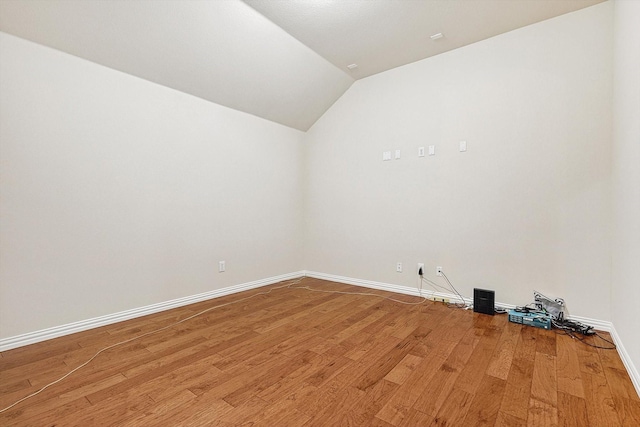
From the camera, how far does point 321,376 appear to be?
1746mm

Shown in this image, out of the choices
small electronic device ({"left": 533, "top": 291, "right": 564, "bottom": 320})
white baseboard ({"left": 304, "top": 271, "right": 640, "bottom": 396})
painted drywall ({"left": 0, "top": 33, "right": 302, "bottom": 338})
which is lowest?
white baseboard ({"left": 304, "top": 271, "right": 640, "bottom": 396})

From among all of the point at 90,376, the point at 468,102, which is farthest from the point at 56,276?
the point at 468,102

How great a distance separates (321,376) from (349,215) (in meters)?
2.58

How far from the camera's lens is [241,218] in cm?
376

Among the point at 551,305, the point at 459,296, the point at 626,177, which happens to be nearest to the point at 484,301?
the point at 459,296

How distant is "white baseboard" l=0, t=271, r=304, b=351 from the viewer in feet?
7.13

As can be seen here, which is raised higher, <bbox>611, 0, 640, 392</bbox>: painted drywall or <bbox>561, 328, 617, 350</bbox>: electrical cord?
<bbox>611, 0, 640, 392</bbox>: painted drywall

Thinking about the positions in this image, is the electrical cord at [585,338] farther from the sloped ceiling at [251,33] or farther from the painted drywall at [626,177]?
the sloped ceiling at [251,33]

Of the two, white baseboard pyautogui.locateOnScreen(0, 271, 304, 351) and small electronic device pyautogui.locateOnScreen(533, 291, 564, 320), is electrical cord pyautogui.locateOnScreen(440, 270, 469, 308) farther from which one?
white baseboard pyautogui.locateOnScreen(0, 271, 304, 351)

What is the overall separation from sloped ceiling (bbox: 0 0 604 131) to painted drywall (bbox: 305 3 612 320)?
34cm

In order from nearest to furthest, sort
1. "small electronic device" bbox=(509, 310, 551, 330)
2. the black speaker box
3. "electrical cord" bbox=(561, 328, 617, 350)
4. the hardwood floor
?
the hardwood floor
"electrical cord" bbox=(561, 328, 617, 350)
"small electronic device" bbox=(509, 310, 551, 330)
the black speaker box

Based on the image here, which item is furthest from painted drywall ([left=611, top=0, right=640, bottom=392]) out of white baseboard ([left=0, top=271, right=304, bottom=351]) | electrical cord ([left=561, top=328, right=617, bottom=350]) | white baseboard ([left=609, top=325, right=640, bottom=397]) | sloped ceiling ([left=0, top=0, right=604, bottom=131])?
white baseboard ([left=0, top=271, right=304, bottom=351])

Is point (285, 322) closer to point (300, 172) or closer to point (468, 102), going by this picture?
point (300, 172)

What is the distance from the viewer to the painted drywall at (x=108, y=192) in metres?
2.20
